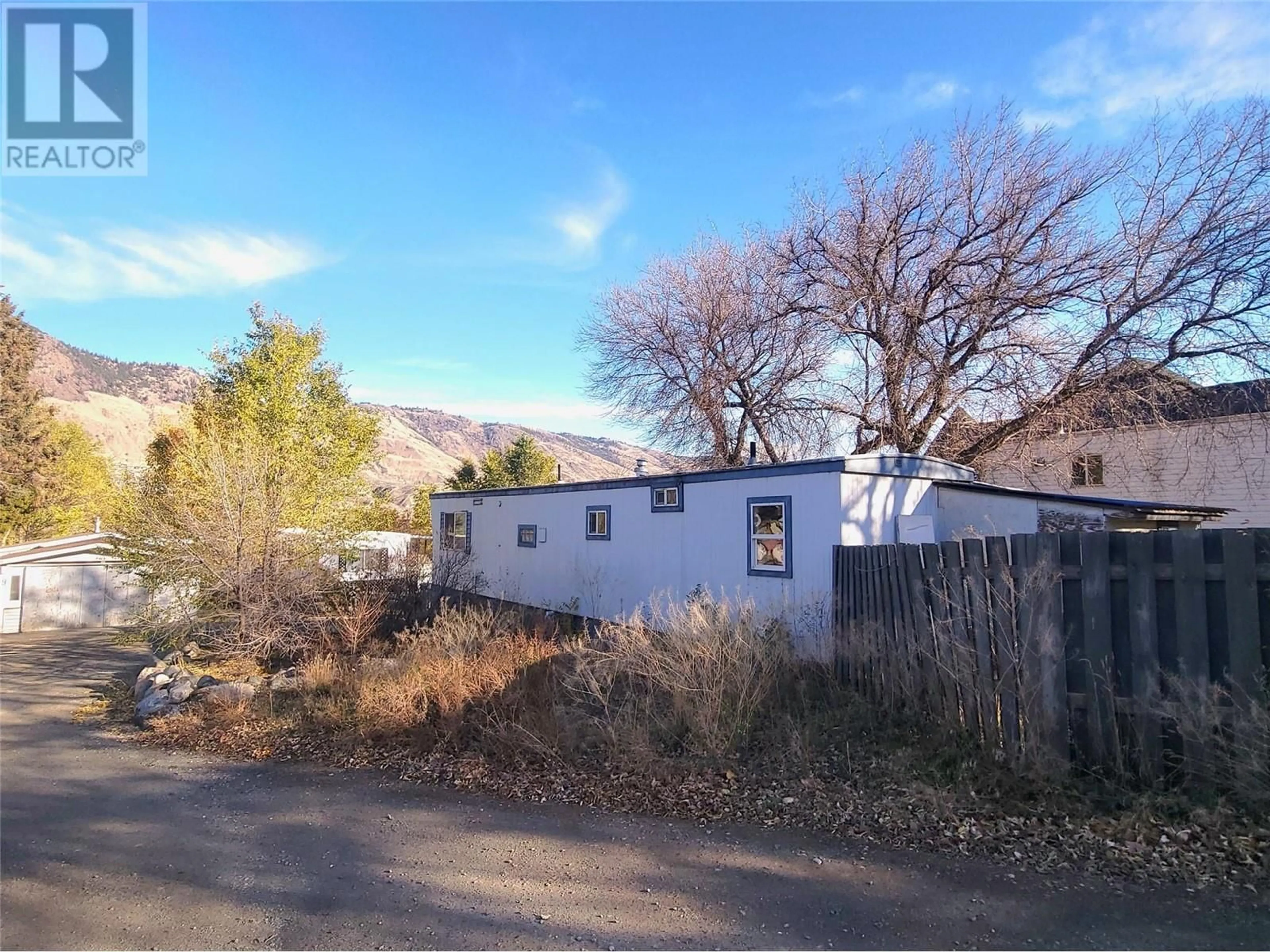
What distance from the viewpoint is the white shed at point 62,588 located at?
57.1 ft

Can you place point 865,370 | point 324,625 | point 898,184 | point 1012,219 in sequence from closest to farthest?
point 324,625 < point 1012,219 < point 898,184 < point 865,370

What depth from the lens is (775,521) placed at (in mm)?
A: 9672

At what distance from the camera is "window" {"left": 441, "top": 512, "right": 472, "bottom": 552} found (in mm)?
17688

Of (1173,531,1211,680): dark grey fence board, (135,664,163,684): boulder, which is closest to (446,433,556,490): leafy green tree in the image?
(135,664,163,684): boulder

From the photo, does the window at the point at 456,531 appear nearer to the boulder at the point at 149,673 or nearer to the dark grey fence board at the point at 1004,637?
the boulder at the point at 149,673

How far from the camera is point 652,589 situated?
1162 centimetres

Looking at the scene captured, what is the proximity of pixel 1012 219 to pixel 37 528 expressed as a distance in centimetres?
3349

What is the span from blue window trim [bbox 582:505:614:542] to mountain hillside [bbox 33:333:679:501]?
40.2 feet

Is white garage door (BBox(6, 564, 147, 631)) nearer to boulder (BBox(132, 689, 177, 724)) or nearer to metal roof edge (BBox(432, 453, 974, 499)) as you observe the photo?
boulder (BBox(132, 689, 177, 724))

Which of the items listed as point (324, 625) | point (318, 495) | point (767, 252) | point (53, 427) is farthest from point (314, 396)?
point (53, 427)

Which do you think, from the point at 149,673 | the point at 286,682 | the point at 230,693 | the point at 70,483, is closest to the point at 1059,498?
the point at 286,682

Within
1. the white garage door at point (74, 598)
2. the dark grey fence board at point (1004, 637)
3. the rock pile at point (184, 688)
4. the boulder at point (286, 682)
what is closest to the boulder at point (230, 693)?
the rock pile at point (184, 688)

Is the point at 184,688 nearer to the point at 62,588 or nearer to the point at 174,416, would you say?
the point at 62,588

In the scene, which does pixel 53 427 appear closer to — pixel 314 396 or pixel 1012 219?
pixel 314 396
